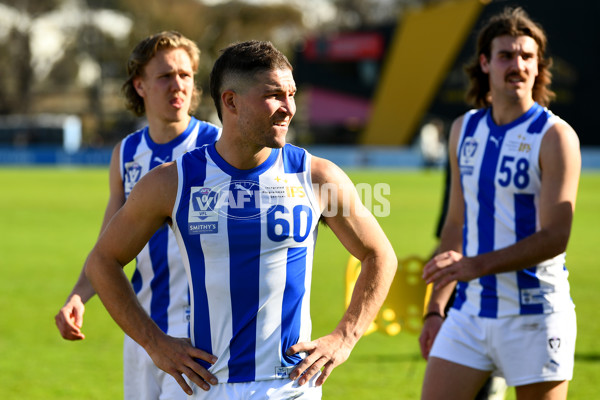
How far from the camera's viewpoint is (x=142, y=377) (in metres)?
4.60

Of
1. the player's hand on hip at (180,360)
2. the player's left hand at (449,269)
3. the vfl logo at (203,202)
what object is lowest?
the player's hand on hip at (180,360)

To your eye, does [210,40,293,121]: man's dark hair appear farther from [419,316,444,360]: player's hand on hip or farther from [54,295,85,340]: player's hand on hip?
[419,316,444,360]: player's hand on hip

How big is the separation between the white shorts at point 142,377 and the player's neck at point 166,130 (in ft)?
3.64

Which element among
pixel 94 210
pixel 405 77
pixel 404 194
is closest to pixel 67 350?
pixel 94 210

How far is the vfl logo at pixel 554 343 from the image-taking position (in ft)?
13.5

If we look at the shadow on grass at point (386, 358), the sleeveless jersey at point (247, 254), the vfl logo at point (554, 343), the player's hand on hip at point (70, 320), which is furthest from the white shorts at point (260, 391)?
the shadow on grass at point (386, 358)

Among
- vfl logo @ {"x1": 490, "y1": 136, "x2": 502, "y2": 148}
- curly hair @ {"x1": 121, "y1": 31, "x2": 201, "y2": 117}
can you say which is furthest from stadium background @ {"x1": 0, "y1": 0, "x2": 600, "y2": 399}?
vfl logo @ {"x1": 490, "y1": 136, "x2": 502, "y2": 148}

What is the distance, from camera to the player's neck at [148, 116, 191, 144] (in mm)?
4824

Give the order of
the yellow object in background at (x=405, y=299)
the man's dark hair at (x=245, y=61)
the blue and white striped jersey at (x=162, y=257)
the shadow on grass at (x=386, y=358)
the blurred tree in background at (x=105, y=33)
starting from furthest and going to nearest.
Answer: the blurred tree in background at (x=105, y=33), the shadow on grass at (x=386, y=358), the yellow object in background at (x=405, y=299), the blue and white striped jersey at (x=162, y=257), the man's dark hair at (x=245, y=61)

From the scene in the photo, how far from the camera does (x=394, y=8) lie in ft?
279

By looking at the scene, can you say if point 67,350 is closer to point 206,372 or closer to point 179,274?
point 179,274

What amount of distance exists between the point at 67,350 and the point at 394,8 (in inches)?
3152

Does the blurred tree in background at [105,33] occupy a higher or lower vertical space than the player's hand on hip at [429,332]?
higher

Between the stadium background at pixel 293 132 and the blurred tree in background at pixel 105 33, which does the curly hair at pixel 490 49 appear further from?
the blurred tree in background at pixel 105 33
